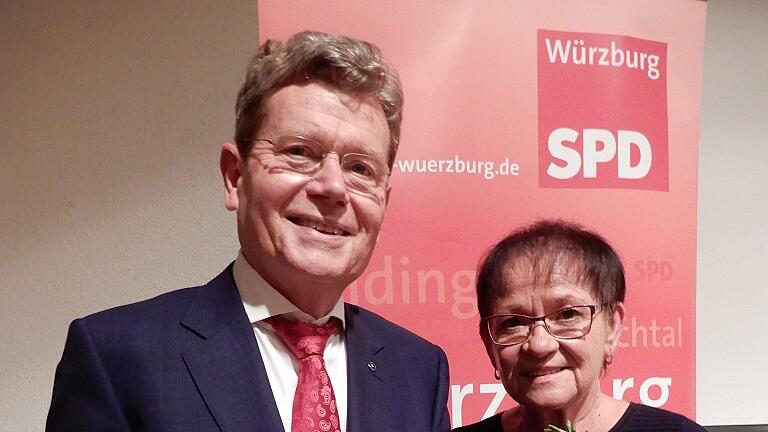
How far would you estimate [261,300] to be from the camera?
1335 mm

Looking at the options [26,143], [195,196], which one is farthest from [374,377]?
[26,143]

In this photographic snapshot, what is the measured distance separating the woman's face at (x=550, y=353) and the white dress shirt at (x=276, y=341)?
0.40 m

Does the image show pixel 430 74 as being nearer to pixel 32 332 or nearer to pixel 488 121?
pixel 488 121

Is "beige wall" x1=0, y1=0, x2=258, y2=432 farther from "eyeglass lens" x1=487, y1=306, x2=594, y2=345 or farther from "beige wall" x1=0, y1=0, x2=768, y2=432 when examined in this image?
"eyeglass lens" x1=487, y1=306, x2=594, y2=345

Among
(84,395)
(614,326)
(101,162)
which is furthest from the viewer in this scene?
(101,162)

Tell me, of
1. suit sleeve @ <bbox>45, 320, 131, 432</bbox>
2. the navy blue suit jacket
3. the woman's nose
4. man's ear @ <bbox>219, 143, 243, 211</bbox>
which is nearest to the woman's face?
the woman's nose

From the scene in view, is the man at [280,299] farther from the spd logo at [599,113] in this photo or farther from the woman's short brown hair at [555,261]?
the spd logo at [599,113]

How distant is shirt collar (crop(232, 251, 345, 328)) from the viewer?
1329 millimetres

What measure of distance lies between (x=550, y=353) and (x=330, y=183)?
61 centimetres

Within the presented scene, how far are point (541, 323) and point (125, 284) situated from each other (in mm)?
1390

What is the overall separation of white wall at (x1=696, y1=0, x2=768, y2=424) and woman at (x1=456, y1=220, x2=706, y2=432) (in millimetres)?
1395

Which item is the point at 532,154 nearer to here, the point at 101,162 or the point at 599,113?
the point at 599,113

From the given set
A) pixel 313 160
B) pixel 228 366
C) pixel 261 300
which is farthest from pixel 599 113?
pixel 228 366

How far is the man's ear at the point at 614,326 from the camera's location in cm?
159
